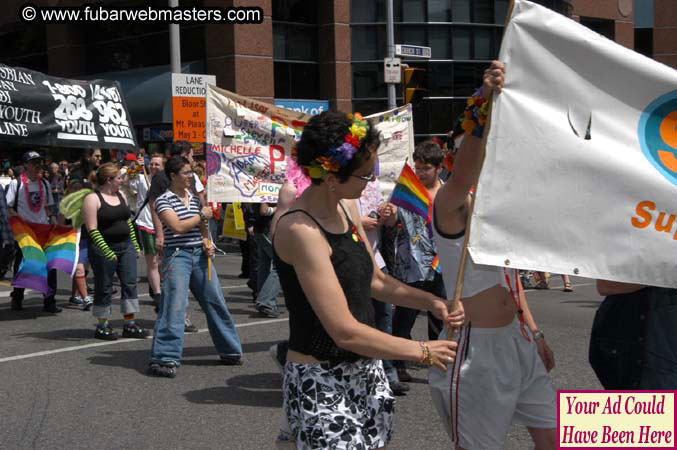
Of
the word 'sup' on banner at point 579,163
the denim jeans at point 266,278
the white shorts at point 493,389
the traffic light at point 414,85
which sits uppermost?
the traffic light at point 414,85

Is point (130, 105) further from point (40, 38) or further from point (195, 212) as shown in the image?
point (195, 212)

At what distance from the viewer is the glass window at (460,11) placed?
95.6ft

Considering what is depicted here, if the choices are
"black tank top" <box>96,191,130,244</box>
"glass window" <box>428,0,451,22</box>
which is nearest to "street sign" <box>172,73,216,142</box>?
"black tank top" <box>96,191,130,244</box>

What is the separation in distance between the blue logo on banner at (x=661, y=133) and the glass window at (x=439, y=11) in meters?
26.2

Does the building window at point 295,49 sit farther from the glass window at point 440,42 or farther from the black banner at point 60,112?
the black banner at point 60,112

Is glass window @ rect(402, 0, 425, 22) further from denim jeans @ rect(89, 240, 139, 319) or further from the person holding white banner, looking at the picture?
the person holding white banner

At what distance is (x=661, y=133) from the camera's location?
3381 mm

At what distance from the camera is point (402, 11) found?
2856 centimetres

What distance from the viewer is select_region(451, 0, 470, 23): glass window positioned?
95.6 feet

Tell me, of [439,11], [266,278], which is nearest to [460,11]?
[439,11]

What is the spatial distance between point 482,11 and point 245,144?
22068 mm

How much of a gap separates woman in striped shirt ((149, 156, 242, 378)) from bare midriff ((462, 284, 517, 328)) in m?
4.46

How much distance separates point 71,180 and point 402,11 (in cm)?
1761

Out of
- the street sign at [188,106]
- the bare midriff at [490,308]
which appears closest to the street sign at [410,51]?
the street sign at [188,106]
